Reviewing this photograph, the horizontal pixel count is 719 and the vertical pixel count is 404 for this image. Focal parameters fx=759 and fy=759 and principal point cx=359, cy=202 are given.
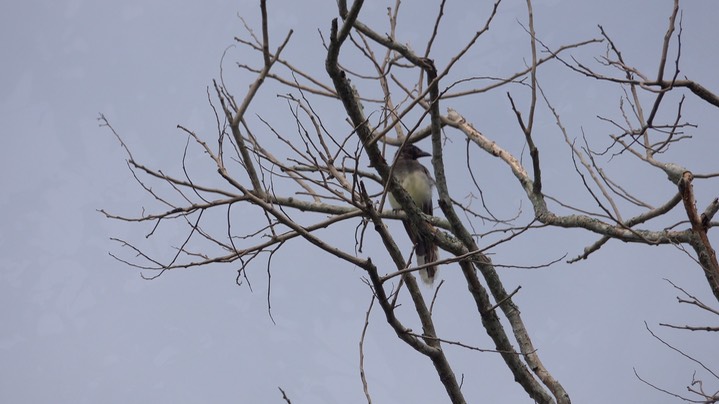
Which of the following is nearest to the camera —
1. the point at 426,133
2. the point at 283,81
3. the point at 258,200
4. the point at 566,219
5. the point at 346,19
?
the point at 258,200

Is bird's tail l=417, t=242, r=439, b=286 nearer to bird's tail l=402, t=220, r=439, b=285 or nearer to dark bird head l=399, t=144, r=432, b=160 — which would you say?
bird's tail l=402, t=220, r=439, b=285

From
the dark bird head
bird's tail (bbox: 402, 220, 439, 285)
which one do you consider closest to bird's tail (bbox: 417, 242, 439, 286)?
bird's tail (bbox: 402, 220, 439, 285)

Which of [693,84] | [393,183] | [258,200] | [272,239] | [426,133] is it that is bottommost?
[258,200]

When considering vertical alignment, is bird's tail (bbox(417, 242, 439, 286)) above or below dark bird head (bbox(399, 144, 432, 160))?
below

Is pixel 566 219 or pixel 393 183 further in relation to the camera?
pixel 566 219

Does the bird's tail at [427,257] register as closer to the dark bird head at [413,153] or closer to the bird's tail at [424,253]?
the bird's tail at [424,253]

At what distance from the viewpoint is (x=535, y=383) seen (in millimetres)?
4348

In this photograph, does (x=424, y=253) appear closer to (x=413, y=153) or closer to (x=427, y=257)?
(x=427, y=257)

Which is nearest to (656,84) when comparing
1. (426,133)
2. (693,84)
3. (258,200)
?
(693,84)

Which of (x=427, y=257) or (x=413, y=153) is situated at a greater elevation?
(x=413, y=153)

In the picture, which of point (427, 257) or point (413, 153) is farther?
point (413, 153)

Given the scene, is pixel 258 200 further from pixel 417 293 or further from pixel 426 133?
pixel 426 133

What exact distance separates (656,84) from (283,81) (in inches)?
108

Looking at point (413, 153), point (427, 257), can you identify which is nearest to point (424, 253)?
point (427, 257)
